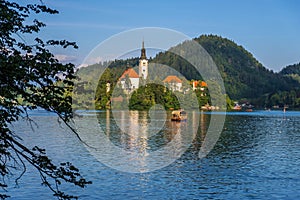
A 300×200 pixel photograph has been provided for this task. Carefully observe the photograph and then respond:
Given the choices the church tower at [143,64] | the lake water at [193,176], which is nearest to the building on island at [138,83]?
the church tower at [143,64]

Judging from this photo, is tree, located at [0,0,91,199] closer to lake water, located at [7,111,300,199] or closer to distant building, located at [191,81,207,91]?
lake water, located at [7,111,300,199]

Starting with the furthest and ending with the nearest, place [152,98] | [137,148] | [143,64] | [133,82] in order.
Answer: [143,64]
[133,82]
[152,98]
[137,148]

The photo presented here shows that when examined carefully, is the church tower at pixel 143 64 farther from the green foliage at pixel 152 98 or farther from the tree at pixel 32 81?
the tree at pixel 32 81

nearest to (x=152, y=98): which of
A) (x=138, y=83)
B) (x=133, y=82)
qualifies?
(x=138, y=83)

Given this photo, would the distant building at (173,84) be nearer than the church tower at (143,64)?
Yes

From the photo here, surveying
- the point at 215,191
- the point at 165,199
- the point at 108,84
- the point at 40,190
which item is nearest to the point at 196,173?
the point at 215,191

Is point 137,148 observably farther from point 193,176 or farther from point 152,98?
point 152,98

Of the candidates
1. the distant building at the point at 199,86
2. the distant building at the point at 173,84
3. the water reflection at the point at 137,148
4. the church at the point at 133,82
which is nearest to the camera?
the water reflection at the point at 137,148

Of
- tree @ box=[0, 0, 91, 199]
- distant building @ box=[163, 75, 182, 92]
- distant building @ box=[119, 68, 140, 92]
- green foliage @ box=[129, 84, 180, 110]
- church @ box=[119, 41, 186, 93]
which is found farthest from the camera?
distant building @ box=[163, 75, 182, 92]

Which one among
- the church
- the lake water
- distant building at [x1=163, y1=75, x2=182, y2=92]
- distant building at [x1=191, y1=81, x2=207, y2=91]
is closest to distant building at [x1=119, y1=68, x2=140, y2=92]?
the church

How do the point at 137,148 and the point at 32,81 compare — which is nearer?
the point at 32,81

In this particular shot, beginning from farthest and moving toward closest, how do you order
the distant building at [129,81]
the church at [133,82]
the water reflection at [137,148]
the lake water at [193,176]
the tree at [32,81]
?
the church at [133,82], the distant building at [129,81], the water reflection at [137,148], the lake water at [193,176], the tree at [32,81]

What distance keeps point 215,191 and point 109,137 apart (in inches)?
888

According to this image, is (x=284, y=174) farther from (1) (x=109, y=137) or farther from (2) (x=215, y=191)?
(1) (x=109, y=137)
